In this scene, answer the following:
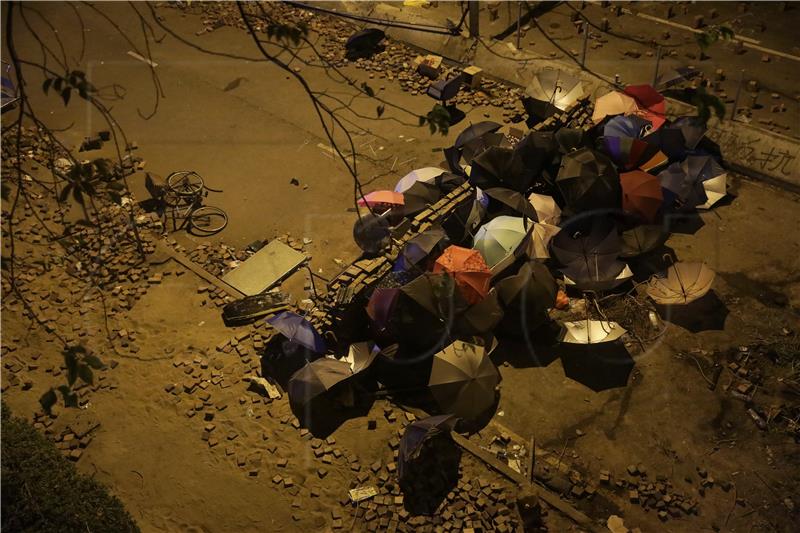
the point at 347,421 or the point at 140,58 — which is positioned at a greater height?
the point at 140,58

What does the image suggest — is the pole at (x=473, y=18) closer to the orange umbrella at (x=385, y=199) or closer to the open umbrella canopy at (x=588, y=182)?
the open umbrella canopy at (x=588, y=182)

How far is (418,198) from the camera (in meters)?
12.3

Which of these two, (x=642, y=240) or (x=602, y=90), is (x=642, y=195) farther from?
(x=602, y=90)

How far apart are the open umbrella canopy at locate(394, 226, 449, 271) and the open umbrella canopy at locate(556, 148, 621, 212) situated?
8.23 feet

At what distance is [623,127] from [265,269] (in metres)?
7.09

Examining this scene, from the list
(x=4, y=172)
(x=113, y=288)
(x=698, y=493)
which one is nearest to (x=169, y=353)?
(x=113, y=288)

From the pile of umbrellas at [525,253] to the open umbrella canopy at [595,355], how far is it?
0.06 ft

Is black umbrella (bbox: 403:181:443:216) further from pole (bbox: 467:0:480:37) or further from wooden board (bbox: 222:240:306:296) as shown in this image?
A: pole (bbox: 467:0:480:37)

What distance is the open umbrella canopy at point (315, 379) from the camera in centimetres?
959

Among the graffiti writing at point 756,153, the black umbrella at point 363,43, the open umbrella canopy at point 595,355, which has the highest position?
the black umbrella at point 363,43

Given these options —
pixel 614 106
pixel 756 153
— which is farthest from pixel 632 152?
pixel 756 153

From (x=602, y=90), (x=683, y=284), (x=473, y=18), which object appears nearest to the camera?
(x=683, y=284)

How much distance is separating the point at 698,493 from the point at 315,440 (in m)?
5.36

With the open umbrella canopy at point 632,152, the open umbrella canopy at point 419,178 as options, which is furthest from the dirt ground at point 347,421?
the open umbrella canopy at point 632,152
